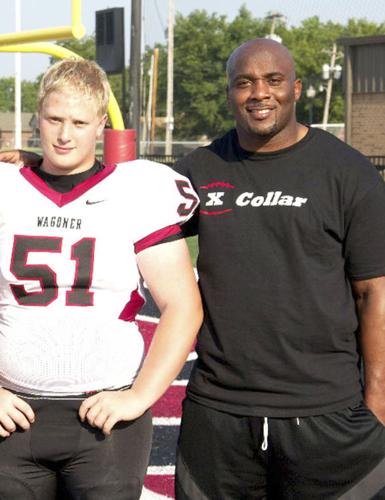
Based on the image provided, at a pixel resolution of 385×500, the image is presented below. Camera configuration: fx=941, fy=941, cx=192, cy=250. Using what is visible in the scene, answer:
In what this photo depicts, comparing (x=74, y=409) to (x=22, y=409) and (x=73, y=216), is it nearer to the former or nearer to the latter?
(x=22, y=409)

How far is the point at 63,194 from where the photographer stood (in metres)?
2.29

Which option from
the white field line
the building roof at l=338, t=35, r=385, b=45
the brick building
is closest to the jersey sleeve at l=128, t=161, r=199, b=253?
the white field line

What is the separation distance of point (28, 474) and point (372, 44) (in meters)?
27.7

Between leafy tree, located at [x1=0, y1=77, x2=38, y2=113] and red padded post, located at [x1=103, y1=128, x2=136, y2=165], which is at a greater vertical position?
leafy tree, located at [x1=0, y1=77, x2=38, y2=113]

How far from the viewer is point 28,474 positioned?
2238 mm

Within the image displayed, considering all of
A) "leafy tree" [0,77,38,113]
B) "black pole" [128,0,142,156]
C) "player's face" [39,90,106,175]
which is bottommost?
"player's face" [39,90,106,175]

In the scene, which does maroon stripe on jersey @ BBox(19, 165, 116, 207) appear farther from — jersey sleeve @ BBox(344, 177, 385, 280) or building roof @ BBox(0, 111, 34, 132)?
building roof @ BBox(0, 111, 34, 132)

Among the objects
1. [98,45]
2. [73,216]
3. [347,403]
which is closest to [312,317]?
[347,403]

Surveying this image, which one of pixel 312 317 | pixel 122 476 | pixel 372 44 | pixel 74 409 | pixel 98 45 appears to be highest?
pixel 372 44

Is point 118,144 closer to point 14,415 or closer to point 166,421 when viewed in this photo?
point 166,421

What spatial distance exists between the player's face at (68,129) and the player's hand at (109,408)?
0.56 m

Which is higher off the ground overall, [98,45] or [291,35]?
[291,35]

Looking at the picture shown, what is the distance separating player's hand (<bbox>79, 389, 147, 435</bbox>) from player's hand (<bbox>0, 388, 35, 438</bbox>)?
12cm

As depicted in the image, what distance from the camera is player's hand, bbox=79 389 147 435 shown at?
2199mm
